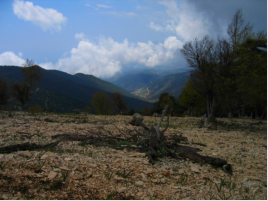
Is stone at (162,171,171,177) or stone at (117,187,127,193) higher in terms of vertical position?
stone at (162,171,171,177)

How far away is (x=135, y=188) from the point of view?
3213 millimetres

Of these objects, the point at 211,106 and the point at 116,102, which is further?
the point at 116,102

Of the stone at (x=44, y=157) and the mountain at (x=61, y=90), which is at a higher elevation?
the mountain at (x=61, y=90)

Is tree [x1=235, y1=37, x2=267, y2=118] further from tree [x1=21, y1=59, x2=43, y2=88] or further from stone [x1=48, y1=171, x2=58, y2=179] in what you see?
tree [x1=21, y1=59, x2=43, y2=88]

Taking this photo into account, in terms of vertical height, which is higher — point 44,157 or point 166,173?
point 44,157

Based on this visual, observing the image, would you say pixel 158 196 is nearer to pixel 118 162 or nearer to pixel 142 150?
pixel 118 162

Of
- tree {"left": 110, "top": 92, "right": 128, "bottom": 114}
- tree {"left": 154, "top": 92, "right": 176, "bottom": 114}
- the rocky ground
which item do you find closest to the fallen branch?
the rocky ground

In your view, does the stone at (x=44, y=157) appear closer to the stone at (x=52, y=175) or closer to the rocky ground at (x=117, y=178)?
the rocky ground at (x=117, y=178)

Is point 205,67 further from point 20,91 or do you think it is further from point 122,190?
point 20,91

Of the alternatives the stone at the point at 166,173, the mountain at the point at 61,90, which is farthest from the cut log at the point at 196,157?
the mountain at the point at 61,90

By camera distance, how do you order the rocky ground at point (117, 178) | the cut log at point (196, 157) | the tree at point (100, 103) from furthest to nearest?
the tree at point (100, 103), the cut log at point (196, 157), the rocky ground at point (117, 178)

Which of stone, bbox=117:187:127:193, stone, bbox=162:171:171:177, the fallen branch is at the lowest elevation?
stone, bbox=117:187:127:193

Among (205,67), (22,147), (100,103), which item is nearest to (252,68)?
(205,67)

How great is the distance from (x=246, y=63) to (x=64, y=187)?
14257 millimetres
